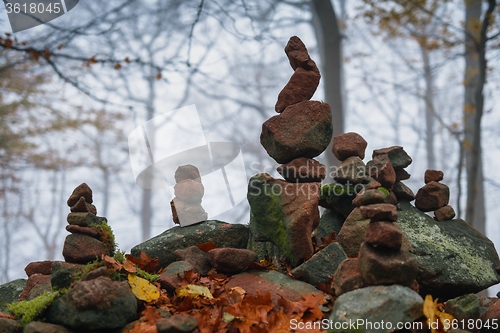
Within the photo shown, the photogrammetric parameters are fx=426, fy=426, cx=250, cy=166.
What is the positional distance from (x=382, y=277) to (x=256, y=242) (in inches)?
65.4

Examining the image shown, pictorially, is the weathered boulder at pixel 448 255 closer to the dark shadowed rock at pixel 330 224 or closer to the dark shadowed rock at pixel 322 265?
the dark shadowed rock at pixel 330 224

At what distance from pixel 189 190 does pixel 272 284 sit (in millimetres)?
1397

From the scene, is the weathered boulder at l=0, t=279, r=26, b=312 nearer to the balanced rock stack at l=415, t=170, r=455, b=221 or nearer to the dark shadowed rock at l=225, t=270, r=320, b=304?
the dark shadowed rock at l=225, t=270, r=320, b=304

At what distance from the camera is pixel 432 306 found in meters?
2.64

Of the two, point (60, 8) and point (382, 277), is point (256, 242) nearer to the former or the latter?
point (382, 277)

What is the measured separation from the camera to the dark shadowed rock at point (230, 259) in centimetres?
348

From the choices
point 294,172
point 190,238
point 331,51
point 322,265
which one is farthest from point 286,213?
point 331,51

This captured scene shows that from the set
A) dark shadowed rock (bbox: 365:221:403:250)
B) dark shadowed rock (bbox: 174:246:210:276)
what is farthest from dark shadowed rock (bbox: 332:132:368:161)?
dark shadowed rock (bbox: 174:246:210:276)

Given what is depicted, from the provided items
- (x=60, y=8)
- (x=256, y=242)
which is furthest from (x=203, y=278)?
(x=60, y=8)

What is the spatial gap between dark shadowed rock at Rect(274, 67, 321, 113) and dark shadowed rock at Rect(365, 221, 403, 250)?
1.65 metres

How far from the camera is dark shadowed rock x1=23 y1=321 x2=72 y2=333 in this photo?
268 cm

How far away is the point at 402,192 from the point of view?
13.7 feet

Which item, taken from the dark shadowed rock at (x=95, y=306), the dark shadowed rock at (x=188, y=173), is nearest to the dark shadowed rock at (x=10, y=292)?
the dark shadowed rock at (x=95, y=306)

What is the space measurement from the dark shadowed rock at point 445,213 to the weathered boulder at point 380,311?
182 cm
